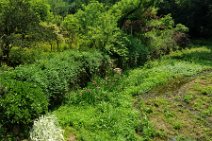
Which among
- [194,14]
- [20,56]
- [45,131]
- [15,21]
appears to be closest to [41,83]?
[45,131]

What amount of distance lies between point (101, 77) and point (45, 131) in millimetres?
7834

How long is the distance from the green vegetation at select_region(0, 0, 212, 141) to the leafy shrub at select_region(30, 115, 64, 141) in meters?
0.03

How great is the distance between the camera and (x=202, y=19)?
3234cm

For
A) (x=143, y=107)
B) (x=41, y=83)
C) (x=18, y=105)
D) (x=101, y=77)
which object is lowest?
(x=143, y=107)

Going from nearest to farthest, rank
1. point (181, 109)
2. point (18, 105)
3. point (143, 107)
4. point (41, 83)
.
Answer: point (18, 105), point (41, 83), point (143, 107), point (181, 109)

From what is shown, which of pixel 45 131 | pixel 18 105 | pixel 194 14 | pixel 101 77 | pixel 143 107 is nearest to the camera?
pixel 18 105

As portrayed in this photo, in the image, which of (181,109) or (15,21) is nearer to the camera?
(181,109)

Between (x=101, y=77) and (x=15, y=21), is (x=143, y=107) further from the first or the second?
(x=15, y=21)

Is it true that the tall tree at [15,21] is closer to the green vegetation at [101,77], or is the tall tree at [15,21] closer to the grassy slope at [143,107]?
the green vegetation at [101,77]

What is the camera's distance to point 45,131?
36.6 ft

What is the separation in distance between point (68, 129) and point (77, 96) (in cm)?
283

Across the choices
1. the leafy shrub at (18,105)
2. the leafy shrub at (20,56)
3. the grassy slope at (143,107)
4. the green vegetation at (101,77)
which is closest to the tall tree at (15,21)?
the green vegetation at (101,77)

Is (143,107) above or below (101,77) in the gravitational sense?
below

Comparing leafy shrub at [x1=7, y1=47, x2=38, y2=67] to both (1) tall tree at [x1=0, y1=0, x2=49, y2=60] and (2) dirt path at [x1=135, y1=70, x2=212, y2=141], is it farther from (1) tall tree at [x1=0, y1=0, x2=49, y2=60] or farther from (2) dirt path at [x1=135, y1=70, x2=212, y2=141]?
(2) dirt path at [x1=135, y1=70, x2=212, y2=141]
